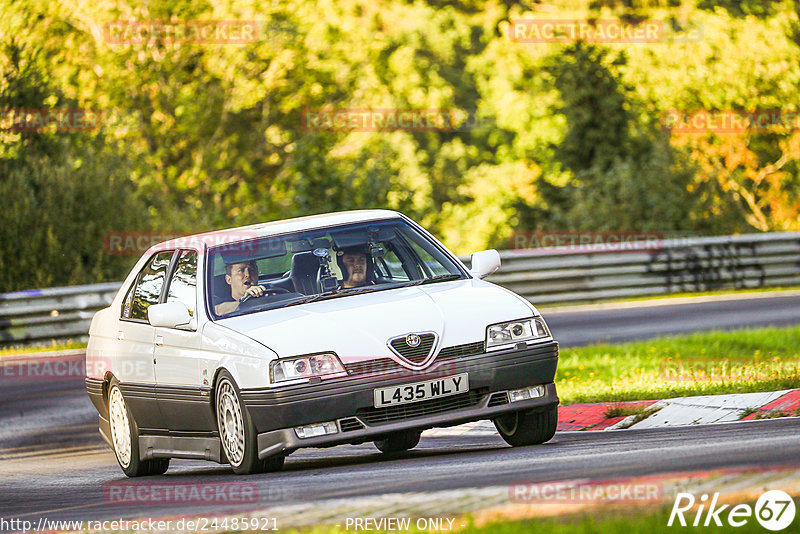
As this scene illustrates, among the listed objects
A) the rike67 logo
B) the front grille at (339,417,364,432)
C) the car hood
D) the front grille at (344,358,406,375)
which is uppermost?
the car hood

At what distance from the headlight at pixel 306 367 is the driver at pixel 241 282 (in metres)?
1.06

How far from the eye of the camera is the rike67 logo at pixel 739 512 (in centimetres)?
489

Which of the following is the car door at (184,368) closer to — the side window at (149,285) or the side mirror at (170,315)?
the side mirror at (170,315)

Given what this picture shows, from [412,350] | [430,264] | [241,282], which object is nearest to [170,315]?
[241,282]

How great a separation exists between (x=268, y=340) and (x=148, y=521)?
1.58m

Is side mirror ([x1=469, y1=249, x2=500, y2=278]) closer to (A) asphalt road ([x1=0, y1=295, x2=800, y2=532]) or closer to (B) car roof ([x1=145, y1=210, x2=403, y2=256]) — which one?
(B) car roof ([x1=145, y1=210, x2=403, y2=256])

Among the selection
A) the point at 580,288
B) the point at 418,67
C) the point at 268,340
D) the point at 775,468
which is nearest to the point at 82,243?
the point at 580,288

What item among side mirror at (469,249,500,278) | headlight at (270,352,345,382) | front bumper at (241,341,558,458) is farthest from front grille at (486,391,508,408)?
side mirror at (469,249,500,278)

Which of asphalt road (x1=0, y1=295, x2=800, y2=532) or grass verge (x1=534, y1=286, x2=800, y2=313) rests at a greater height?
asphalt road (x1=0, y1=295, x2=800, y2=532)

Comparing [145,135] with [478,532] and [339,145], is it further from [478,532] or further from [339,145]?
[478,532]

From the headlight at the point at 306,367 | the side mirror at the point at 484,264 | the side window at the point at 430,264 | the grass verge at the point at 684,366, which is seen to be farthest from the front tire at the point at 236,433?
the grass verge at the point at 684,366

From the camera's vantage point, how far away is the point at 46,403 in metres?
14.3

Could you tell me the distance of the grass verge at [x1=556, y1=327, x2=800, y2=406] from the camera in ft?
35.4

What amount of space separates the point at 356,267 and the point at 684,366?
4456 mm
